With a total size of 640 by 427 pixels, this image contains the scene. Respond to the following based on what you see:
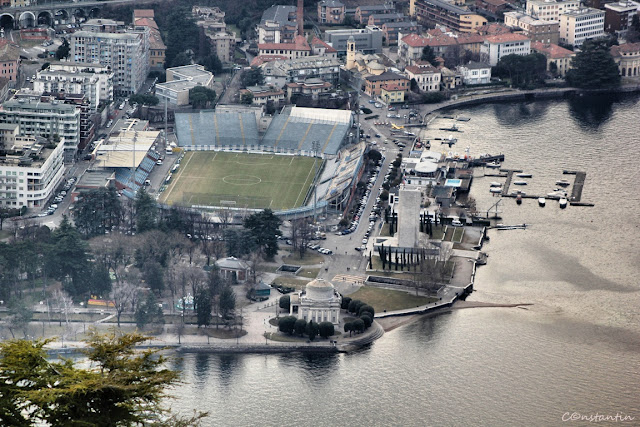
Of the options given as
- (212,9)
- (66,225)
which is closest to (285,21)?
(212,9)

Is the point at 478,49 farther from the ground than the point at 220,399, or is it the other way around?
the point at 478,49

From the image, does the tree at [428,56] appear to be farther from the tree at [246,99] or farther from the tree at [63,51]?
the tree at [63,51]

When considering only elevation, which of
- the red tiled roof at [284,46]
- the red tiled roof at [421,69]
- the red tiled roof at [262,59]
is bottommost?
the red tiled roof at [421,69]

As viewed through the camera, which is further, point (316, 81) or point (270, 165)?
point (316, 81)

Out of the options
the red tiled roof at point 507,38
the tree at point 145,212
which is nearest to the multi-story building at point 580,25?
the red tiled roof at point 507,38

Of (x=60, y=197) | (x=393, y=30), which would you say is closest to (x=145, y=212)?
(x=60, y=197)

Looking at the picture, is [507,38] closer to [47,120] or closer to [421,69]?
[421,69]

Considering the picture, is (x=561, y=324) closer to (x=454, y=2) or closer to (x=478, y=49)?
(x=478, y=49)
